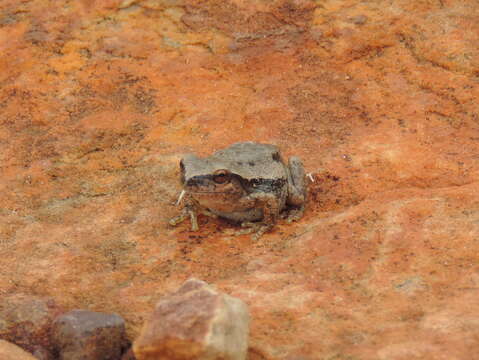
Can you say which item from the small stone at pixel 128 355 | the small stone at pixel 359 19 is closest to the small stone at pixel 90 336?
the small stone at pixel 128 355

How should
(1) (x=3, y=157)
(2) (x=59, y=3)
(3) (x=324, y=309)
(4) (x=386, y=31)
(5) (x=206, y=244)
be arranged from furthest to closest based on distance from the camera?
(2) (x=59, y=3) → (4) (x=386, y=31) → (1) (x=3, y=157) → (5) (x=206, y=244) → (3) (x=324, y=309)

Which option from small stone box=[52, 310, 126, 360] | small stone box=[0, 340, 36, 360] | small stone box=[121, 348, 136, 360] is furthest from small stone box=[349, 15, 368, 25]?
small stone box=[0, 340, 36, 360]

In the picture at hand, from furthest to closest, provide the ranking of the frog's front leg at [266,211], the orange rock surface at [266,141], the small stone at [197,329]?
the frog's front leg at [266,211]
the orange rock surface at [266,141]
the small stone at [197,329]

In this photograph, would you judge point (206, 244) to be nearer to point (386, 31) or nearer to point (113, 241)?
point (113, 241)

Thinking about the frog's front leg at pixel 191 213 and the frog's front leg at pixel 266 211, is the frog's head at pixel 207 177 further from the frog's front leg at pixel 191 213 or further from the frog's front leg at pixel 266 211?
the frog's front leg at pixel 191 213

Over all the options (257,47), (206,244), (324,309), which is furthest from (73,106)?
(324,309)

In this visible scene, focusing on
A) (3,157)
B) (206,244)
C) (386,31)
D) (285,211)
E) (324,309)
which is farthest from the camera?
(386,31)

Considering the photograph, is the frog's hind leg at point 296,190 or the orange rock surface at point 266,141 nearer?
the orange rock surface at point 266,141
